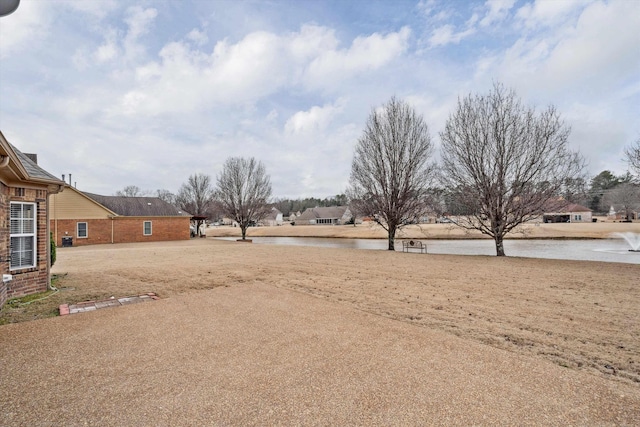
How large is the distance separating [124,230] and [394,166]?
906 inches

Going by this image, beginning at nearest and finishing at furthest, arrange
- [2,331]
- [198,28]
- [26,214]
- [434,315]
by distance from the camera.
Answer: [2,331]
[434,315]
[26,214]
[198,28]

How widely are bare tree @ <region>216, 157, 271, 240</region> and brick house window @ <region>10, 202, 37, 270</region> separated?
2476cm

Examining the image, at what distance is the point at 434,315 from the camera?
5520mm

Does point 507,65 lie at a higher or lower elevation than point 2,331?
higher

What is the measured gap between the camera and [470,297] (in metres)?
6.88

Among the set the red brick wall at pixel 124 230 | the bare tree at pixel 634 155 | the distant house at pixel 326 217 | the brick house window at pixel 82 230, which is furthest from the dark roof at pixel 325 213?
the bare tree at pixel 634 155

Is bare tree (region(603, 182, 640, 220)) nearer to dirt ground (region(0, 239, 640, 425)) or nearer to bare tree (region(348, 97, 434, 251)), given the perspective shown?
bare tree (region(348, 97, 434, 251))

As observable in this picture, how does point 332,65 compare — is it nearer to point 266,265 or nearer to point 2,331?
point 266,265

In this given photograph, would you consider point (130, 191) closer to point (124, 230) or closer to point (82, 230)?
point (124, 230)

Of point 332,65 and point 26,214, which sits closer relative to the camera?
point 26,214

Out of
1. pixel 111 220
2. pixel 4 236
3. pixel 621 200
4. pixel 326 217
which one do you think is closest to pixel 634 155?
pixel 4 236

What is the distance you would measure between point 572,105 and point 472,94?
4567mm

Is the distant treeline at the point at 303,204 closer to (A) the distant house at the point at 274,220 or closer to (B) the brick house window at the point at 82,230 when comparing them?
(A) the distant house at the point at 274,220

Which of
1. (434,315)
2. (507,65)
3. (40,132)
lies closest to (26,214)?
(434,315)
